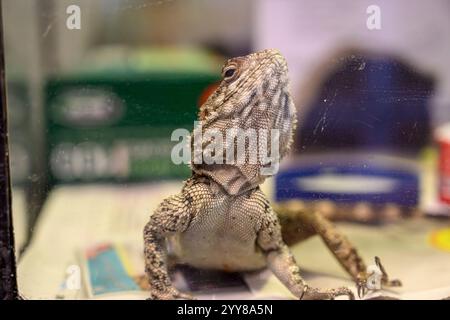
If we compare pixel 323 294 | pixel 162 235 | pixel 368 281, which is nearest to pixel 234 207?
pixel 162 235

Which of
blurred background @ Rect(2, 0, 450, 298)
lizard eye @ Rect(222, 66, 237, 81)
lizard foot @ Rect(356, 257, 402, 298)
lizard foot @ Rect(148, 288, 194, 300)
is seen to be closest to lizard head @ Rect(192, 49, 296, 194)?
lizard eye @ Rect(222, 66, 237, 81)

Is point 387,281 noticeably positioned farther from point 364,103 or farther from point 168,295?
point 168,295

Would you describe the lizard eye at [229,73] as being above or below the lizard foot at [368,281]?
above

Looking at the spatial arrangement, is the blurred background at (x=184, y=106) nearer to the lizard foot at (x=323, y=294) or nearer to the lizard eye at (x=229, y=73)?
the lizard eye at (x=229, y=73)

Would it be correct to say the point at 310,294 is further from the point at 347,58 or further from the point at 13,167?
the point at 13,167

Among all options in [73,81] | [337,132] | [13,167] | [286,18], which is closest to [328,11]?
[286,18]

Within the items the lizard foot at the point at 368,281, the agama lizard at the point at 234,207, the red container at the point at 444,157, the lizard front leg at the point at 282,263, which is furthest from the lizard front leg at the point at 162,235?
the red container at the point at 444,157
